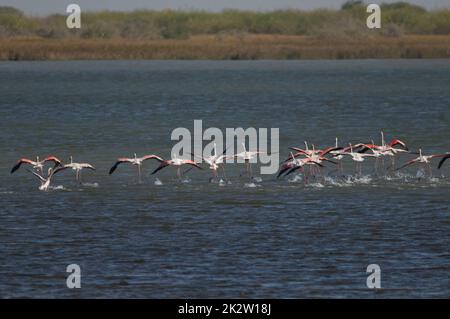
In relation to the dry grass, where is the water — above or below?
below

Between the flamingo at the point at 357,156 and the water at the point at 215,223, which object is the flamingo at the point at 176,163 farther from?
the flamingo at the point at 357,156

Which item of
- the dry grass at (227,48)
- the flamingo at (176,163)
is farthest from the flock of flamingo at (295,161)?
the dry grass at (227,48)

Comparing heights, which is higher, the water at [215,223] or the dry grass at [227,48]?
the dry grass at [227,48]

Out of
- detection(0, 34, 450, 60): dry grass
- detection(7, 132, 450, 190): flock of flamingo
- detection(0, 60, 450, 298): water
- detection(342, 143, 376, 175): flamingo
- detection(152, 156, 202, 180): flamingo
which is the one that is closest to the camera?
detection(0, 60, 450, 298): water

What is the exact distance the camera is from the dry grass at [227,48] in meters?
102

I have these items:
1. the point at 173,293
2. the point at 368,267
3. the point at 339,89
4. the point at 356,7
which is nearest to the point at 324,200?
the point at 368,267

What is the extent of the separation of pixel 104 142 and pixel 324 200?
535 inches

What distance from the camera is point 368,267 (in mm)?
18641

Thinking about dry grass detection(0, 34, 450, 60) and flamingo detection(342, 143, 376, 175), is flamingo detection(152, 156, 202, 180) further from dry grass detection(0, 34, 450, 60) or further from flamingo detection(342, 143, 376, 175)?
dry grass detection(0, 34, 450, 60)

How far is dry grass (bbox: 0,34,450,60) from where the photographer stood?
101688 millimetres

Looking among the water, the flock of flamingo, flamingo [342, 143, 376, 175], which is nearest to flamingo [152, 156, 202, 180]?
the flock of flamingo

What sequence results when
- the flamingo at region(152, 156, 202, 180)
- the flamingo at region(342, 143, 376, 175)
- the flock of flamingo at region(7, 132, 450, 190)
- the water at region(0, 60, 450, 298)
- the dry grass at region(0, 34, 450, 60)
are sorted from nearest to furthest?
Result: the water at region(0, 60, 450, 298)
the flock of flamingo at region(7, 132, 450, 190)
the flamingo at region(152, 156, 202, 180)
the flamingo at region(342, 143, 376, 175)
the dry grass at region(0, 34, 450, 60)

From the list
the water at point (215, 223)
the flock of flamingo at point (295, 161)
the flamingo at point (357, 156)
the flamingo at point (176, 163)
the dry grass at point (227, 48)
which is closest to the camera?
the water at point (215, 223)

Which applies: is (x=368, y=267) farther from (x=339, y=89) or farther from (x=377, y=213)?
(x=339, y=89)
